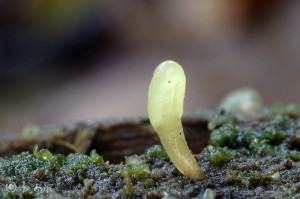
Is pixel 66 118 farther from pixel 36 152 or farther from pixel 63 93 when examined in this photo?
pixel 36 152

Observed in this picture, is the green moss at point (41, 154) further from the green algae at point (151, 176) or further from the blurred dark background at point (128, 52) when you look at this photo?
the blurred dark background at point (128, 52)

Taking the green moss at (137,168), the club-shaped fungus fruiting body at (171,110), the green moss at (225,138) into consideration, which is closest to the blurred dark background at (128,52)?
the green moss at (225,138)

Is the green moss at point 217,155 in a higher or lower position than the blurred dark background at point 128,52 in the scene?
lower

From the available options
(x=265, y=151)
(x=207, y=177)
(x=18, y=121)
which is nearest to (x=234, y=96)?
(x=265, y=151)

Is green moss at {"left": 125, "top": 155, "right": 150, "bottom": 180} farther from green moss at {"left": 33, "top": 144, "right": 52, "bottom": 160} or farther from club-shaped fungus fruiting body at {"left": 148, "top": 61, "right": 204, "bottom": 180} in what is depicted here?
green moss at {"left": 33, "top": 144, "right": 52, "bottom": 160}

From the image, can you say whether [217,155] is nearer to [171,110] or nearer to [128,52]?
[171,110]

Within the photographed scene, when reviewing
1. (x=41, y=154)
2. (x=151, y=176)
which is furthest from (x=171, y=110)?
(x=41, y=154)

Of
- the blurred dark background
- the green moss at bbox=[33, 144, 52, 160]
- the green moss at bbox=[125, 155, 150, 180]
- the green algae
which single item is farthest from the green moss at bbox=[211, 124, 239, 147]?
the blurred dark background
